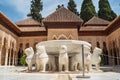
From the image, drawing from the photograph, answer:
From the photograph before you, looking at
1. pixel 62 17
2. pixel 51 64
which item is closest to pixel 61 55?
pixel 51 64

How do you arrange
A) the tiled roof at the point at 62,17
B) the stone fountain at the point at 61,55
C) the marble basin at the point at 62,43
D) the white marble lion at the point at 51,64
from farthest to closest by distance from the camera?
the tiled roof at the point at 62,17, the white marble lion at the point at 51,64, the marble basin at the point at 62,43, the stone fountain at the point at 61,55

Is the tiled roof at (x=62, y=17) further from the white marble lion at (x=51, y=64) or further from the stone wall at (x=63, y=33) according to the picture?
the white marble lion at (x=51, y=64)

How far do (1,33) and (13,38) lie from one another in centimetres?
353

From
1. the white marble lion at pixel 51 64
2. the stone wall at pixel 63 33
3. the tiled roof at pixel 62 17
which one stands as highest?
the tiled roof at pixel 62 17

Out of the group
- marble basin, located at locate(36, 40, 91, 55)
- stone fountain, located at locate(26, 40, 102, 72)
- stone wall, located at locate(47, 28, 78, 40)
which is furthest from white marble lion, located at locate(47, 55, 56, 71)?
stone wall, located at locate(47, 28, 78, 40)

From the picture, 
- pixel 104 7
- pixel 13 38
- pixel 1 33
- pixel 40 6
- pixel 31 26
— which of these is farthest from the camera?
pixel 40 6

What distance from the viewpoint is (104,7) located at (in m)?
29.0

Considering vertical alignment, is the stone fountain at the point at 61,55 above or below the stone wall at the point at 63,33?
below

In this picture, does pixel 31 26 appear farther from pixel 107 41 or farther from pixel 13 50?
pixel 107 41

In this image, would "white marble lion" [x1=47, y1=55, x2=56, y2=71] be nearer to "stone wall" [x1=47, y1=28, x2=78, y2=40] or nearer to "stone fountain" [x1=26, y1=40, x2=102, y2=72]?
"stone fountain" [x1=26, y1=40, x2=102, y2=72]

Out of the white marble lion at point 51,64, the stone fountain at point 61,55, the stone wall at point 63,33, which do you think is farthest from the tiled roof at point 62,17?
the white marble lion at point 51,64

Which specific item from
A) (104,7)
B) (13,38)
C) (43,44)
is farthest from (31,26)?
(43,44)

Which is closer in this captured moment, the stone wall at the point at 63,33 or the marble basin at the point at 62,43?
A: the marble basin at the point at 62,43

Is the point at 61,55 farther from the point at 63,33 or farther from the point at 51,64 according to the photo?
the point at 63,33
